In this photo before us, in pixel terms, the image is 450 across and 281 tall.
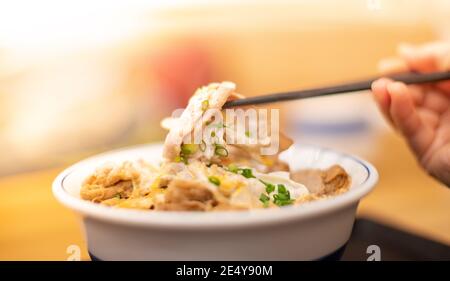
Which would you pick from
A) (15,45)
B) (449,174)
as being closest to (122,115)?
(15,45)

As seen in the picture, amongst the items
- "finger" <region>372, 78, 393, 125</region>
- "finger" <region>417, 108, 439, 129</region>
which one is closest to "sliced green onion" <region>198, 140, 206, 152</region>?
"finger" <region>372, 78, 393, 125</region>

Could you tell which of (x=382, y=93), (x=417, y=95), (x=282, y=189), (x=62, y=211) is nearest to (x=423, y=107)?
(x=417, y=95)

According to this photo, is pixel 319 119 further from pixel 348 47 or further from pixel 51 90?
pixel 51 90

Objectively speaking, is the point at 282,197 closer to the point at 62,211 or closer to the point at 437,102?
the point at 62,211

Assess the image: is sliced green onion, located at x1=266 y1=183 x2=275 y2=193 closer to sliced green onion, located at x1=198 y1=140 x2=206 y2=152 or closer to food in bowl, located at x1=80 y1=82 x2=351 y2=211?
food in bowl, located at x1=80 y1=82 x2=351 y2=211

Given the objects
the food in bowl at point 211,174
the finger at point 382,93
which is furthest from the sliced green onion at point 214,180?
the finger at point 382,93
